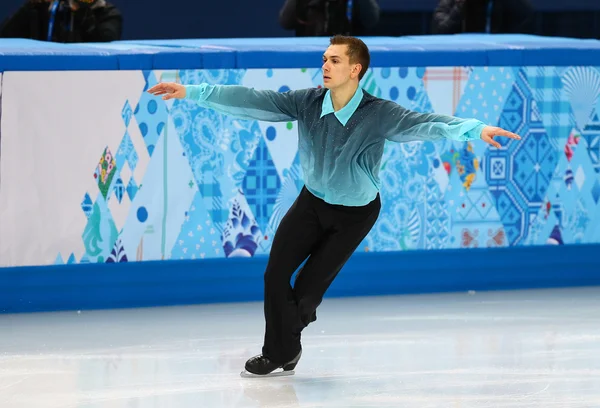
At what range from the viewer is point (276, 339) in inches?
190

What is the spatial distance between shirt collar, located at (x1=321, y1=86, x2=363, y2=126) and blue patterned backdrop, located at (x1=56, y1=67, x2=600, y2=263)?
1.55 meters

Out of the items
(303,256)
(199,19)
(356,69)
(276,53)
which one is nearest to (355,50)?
(356,69)

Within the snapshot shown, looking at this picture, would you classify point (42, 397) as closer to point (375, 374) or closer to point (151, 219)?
point (375, 374)

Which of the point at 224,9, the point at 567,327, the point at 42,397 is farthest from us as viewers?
the point at 224,9

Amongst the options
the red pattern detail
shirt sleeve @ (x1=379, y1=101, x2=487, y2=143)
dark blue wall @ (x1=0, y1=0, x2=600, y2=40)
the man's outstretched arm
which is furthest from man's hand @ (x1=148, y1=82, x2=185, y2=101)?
dark blue wall @ (x1=0, y1=0, x2=600, y2=40)

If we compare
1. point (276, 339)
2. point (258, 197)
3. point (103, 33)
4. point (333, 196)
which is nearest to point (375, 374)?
point (276, 339)

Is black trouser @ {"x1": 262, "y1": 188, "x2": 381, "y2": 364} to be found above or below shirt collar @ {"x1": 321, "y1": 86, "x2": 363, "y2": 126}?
below

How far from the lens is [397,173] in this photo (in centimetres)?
646

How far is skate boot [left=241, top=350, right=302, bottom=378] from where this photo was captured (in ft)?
15.9

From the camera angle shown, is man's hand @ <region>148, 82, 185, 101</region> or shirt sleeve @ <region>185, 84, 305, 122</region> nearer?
man's hand @ <region>148, 82, 185, 101</region>

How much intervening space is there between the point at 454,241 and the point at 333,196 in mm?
1976

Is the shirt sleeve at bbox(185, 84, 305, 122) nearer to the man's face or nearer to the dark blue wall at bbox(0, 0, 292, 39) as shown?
the man's face

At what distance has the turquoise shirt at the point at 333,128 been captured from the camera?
4688 millimetres

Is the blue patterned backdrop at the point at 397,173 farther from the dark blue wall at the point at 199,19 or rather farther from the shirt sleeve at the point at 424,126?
the dark blue wall at the point at 199,19
